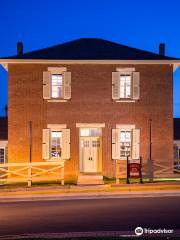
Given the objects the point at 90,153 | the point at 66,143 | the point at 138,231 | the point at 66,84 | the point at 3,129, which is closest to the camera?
the point at 138,231

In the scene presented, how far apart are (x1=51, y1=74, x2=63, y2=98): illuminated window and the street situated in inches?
387

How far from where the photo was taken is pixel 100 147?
91.0 ft

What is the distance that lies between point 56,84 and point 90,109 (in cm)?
219

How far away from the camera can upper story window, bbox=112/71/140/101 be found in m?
27.4

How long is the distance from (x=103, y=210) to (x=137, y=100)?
12.5 meters

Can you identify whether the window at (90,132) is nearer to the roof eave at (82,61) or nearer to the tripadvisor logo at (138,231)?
the roof eave at (82,61)

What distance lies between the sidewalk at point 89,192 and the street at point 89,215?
140 cm

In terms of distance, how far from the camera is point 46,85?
27.3m

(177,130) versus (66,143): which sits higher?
(177,130)

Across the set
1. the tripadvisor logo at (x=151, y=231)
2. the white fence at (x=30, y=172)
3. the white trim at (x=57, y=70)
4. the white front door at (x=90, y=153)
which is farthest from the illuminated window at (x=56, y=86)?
the tripadvisor logo at (x=151, y=231)

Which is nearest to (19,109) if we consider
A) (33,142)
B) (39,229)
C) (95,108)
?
(33,142)

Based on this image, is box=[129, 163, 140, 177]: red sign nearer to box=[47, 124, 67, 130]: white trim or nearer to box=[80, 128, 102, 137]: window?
box=[80, 128, 102, 137]: window

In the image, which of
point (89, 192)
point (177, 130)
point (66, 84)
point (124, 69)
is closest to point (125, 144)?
point (124, 69)

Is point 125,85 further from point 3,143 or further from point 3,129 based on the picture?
point 3,129
